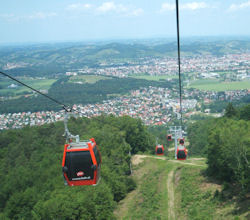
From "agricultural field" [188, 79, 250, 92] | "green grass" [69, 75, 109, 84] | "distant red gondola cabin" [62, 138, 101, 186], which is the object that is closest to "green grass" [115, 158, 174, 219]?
"distant red gondola cabin" [62, 138, 101, 186]

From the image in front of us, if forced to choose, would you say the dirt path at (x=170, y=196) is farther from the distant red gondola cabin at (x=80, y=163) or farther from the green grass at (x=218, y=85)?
the green grass at (x=218, y=85)

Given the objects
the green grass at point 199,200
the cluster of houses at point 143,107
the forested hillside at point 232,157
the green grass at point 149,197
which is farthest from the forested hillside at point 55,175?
the cluster of houses at point 143,107

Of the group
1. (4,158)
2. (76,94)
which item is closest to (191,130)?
(4,158)

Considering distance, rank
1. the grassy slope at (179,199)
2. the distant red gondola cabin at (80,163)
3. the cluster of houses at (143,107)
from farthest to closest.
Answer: the cluster of houses at (143,107) → the grassy slope at (179,199) → the distant red gondola cabin at (80,163)

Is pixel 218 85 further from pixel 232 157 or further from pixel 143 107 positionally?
pixel 232 157

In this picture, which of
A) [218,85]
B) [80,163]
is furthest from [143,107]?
[80,163]

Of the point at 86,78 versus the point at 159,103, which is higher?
the point at 86,78

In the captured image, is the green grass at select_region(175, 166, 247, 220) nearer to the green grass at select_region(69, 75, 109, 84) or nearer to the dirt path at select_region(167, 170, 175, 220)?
the dirt path at select_region(167, 170, 175, 220)
